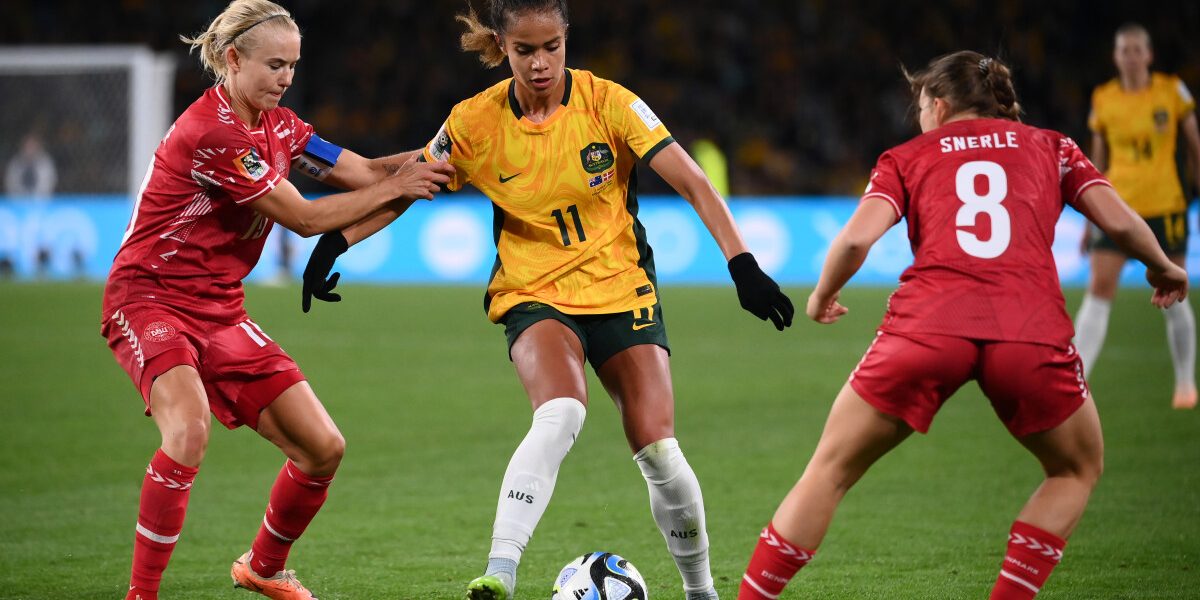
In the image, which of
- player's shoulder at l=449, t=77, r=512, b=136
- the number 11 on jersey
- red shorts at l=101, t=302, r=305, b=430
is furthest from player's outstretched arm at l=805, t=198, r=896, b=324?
red shorts at l=101, t=302, r=305, b=430

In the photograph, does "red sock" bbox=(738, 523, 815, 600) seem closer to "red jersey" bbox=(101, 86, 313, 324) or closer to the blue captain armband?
"red jersey" bbox=(101, 86, 313, 324)

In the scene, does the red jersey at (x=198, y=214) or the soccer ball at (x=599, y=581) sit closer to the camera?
the soccer ball at (x=599, y=581)

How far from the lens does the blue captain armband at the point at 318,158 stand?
500 centimetres

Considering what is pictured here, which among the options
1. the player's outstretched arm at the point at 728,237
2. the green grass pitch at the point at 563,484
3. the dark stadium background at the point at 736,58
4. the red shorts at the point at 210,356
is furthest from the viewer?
the dark stadium background at the point at 736,58

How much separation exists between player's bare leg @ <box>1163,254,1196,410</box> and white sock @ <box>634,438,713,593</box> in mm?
5590

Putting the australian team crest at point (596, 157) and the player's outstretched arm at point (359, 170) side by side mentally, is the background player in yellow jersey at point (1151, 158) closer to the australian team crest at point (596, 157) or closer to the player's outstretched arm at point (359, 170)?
the australian team crest at point (596, 157)

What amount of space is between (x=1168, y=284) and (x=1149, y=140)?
216 inches

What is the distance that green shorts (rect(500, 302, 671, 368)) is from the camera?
4352mm

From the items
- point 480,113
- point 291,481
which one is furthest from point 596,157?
point 291,481

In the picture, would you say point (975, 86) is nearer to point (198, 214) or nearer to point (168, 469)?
point (198, 214)

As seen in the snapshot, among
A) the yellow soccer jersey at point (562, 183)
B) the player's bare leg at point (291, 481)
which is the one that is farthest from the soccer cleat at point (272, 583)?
the yellow soccer jersey at point (562, 183)

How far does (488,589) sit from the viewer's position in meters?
3.74

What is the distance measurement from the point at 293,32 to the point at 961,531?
3.55 m

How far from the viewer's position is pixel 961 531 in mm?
5867
